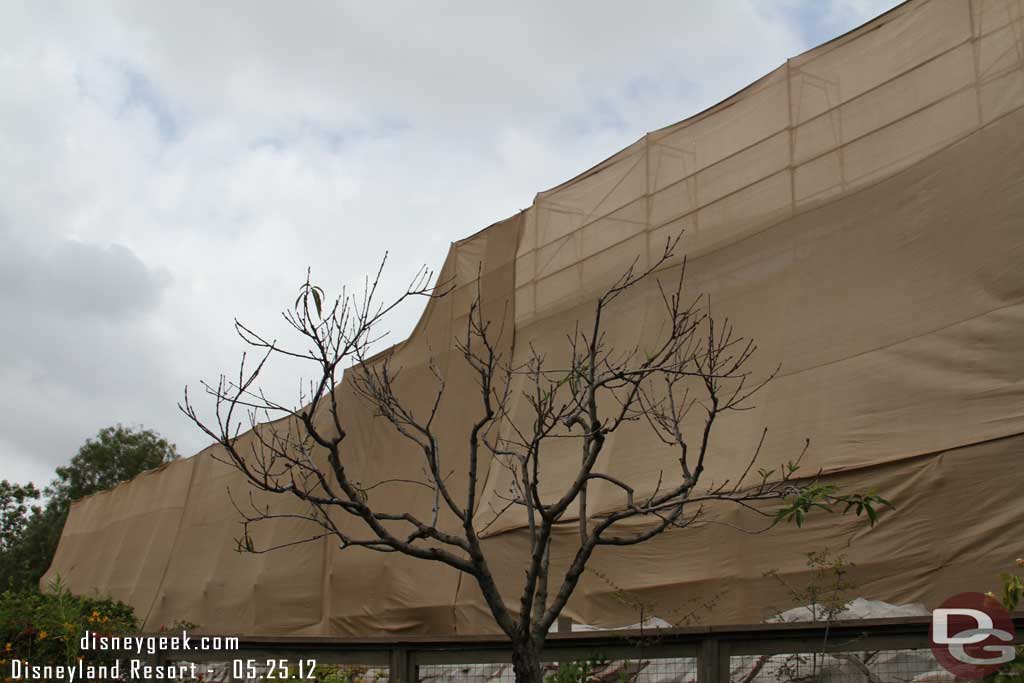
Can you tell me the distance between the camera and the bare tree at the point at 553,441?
527cm

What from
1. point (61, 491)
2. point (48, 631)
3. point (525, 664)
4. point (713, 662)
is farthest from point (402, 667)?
point (61, 491)

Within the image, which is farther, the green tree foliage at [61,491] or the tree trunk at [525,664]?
the green tree foliage at [61,491]

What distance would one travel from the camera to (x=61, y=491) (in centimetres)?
3862

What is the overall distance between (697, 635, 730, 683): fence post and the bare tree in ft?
2.11

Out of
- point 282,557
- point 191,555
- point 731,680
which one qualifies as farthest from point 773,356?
point 191,555

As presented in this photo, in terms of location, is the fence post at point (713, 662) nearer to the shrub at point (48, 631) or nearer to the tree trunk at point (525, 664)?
the tree trunk at point (525, 664)

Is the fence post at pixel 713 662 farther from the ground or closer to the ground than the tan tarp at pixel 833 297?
closer to the ground

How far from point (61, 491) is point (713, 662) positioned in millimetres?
38115

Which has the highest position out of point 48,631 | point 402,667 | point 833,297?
point 833,297

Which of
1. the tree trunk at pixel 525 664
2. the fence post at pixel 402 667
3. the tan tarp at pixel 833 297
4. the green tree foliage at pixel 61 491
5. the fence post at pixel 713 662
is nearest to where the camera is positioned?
the tree trunk at pixel 525 664

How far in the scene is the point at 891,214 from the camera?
30.2 feet

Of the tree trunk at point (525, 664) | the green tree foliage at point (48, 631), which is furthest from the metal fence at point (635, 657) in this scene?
the green tree foliage at point (48, 631)

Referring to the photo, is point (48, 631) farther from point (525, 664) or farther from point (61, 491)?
point (61, 491)

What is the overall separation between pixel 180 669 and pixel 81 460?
35759 millimetres
